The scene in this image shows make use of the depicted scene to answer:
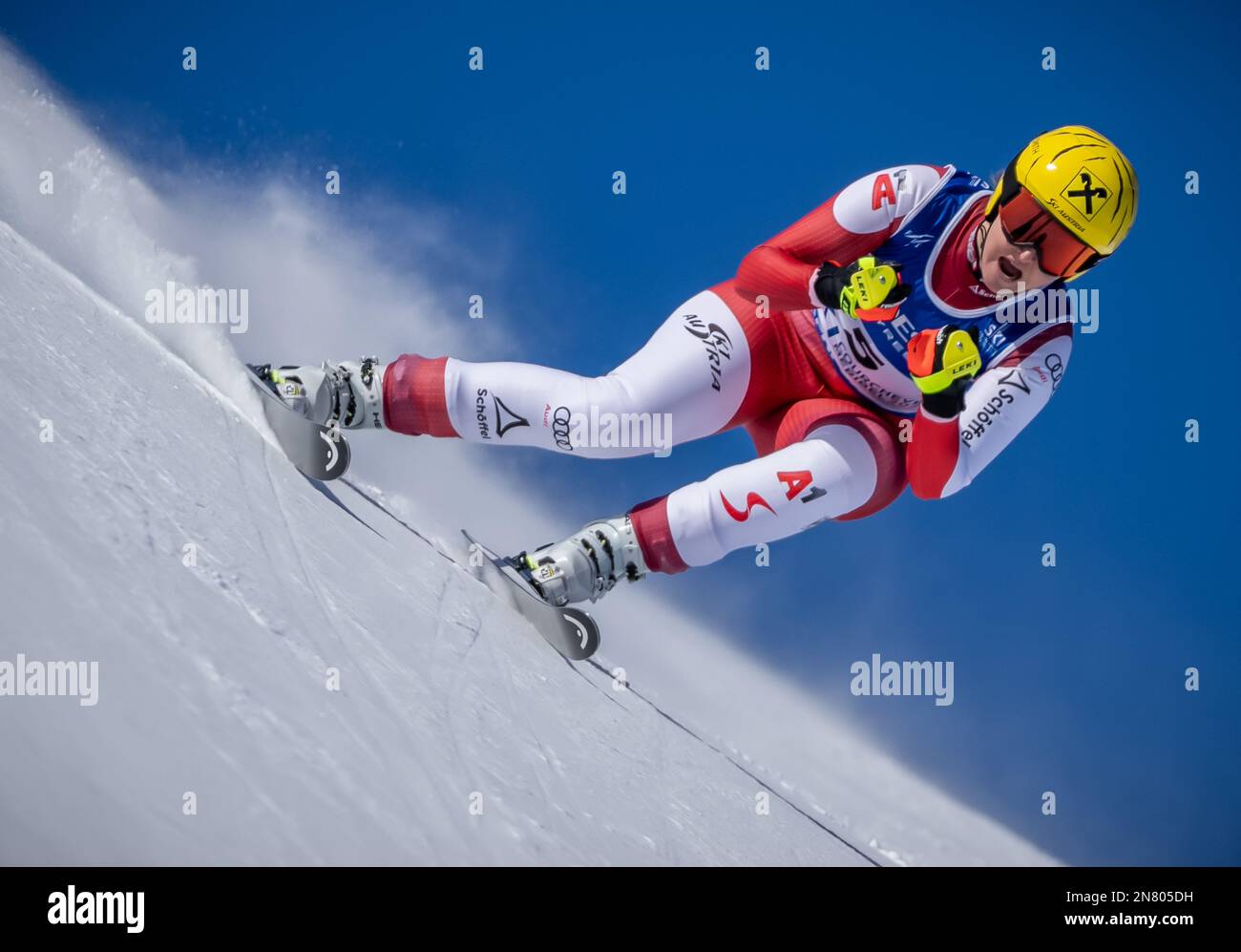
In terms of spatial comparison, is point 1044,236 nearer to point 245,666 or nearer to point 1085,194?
point 1085,194

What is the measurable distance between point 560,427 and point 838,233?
72 cm

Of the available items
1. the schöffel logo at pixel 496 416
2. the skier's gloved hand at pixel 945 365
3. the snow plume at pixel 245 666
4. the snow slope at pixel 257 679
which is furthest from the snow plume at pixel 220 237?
the skier's gloved hand at pixel 945 365

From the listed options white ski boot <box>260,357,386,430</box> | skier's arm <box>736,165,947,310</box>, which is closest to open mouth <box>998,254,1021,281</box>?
skier's arm <box>736,165,947,310</box>

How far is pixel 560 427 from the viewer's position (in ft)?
7.36

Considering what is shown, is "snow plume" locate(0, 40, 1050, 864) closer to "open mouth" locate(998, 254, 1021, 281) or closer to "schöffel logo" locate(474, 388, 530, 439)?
"schöffel logo" locate(474, 388, 530, 439)

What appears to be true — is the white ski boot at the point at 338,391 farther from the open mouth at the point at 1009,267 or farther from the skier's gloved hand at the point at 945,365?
the open mouth at the point at 1009,267

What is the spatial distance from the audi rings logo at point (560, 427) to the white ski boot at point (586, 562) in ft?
0.63

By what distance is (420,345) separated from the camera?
4258 millimetres

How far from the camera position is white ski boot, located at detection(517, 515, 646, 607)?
2.15 m

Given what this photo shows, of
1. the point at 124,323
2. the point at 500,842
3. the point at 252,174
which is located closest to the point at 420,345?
the point at 252,174

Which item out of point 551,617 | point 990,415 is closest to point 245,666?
point 551,617

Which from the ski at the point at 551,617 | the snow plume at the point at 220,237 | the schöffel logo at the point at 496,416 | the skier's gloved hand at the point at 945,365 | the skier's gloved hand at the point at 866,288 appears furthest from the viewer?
the snow plume at the point at 220,237

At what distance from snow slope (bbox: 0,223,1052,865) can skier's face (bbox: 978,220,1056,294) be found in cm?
120

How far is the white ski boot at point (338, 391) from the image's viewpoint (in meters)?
2.26
